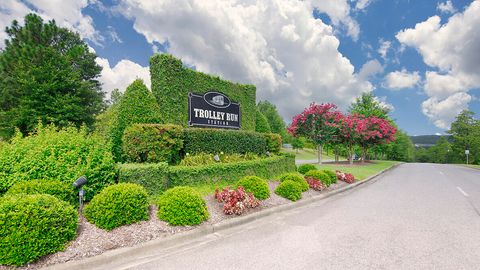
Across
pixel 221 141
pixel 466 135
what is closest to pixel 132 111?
pixel 221 141

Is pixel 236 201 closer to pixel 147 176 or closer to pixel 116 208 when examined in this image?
pixel 147 176

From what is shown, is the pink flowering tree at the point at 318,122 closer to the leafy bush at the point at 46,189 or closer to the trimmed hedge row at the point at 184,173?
the trimmed hedge row at the point at 184,173

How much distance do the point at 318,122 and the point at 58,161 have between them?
1748 centimetres

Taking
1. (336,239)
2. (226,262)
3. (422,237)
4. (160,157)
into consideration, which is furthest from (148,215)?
(422,237)

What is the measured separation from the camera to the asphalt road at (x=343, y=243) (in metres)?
3.38

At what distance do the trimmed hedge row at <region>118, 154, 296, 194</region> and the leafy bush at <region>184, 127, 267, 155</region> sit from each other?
4.03 ft

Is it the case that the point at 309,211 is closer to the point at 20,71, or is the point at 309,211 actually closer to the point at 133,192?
the point at 133,192

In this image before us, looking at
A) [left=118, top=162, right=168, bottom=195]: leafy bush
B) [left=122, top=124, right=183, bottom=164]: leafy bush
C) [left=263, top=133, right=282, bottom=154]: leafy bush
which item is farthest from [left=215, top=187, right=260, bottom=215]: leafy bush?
[left=263, top=133, right=282, bottom=154]: leafy bush

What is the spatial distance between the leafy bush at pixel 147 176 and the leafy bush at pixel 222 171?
461mm

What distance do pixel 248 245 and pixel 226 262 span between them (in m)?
0.71

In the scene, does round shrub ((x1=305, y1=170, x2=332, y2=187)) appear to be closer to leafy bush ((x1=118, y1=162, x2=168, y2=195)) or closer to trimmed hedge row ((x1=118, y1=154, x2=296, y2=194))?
trimmed hedge row ((x1=118, y1=154, x2=296, y2=194))

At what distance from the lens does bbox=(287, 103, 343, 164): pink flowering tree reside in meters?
18.6

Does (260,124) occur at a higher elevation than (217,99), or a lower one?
lower

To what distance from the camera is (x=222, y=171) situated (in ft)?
24.3
